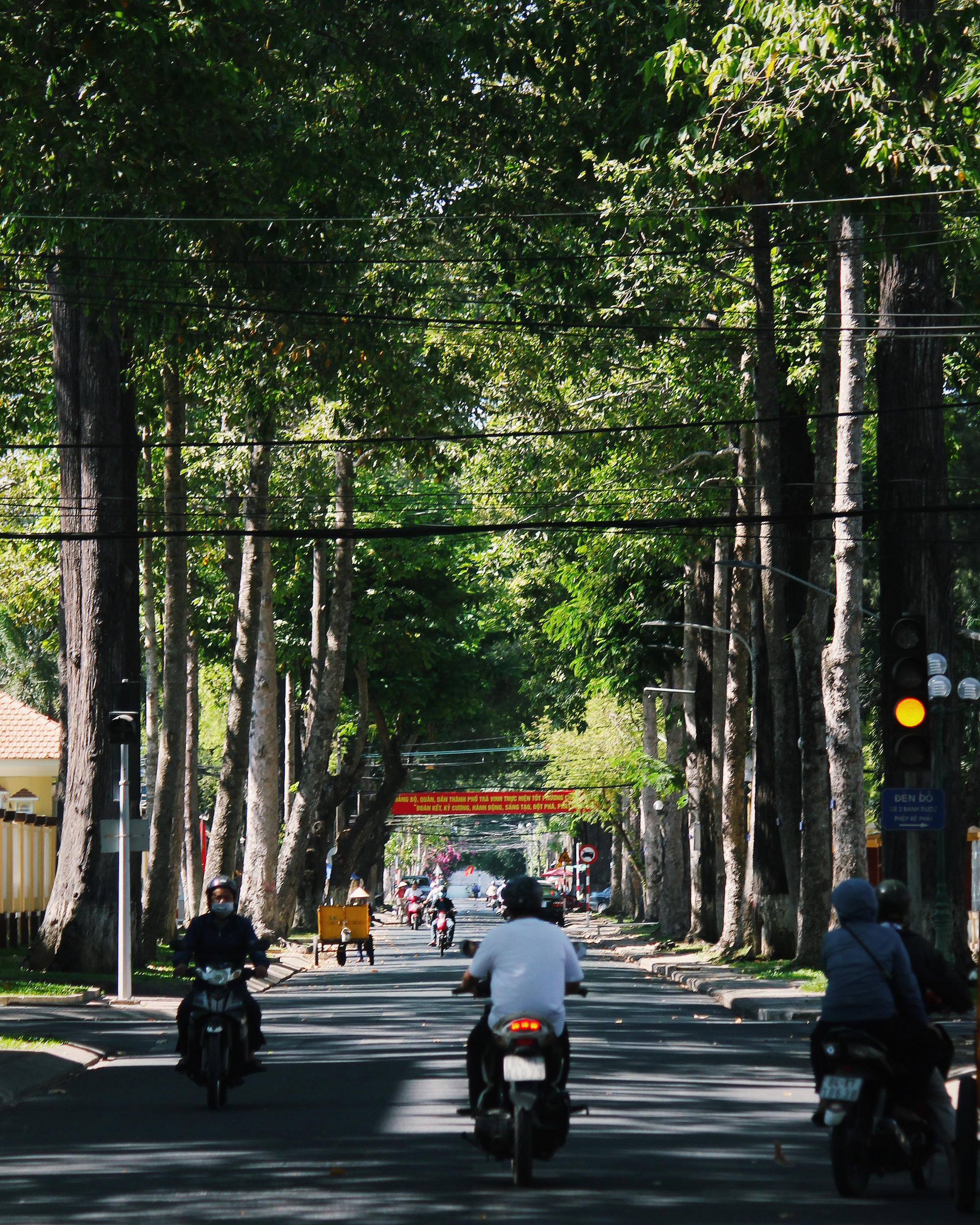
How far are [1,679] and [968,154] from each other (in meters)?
59.0

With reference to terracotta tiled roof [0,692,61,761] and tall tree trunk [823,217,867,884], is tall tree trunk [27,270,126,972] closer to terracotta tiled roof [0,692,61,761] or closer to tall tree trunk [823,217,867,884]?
tall tree trunk [823,217,867,884]

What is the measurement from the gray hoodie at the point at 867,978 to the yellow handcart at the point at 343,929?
90.6ft

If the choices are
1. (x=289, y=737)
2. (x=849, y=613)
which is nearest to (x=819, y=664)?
(x=849, y=613)

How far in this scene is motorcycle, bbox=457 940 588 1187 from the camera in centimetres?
970

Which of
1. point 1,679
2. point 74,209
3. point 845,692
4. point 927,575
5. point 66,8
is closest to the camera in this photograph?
point 66,8

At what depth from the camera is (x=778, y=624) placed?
31.4 meters

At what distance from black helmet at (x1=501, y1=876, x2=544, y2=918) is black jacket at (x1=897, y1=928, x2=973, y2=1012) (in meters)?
1.94

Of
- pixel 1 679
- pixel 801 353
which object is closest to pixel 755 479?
pixel 801 353

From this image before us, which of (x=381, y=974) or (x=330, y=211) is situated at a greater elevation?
(x=330, y=211)

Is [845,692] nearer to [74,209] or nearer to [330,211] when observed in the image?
[330,211]

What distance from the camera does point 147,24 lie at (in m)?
16.7

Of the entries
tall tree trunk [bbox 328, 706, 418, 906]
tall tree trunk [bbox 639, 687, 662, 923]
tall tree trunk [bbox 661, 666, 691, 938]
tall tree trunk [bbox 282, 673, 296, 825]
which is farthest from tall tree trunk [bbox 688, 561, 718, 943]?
tall tree trunk [bbox 282, 673, 296, 825]

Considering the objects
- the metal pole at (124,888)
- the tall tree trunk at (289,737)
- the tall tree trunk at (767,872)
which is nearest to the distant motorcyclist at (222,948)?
the metal pole at (124,888)

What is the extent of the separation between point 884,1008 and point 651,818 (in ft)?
156
